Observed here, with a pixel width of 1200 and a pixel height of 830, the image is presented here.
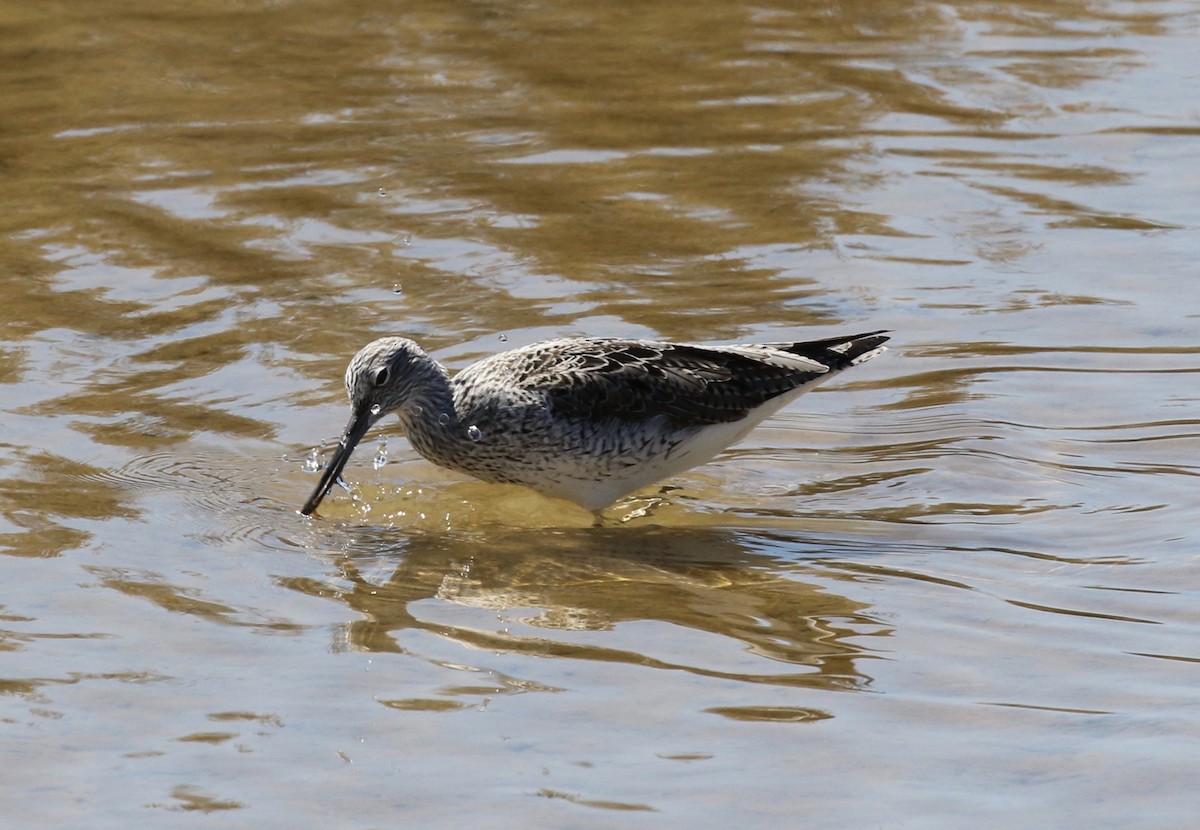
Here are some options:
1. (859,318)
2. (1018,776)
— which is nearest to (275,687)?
(1018,776)

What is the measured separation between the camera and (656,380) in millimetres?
7844

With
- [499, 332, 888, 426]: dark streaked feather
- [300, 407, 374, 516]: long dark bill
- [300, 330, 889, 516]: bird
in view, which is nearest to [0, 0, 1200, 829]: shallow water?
[300, 407, 374, 516]: long dark bill

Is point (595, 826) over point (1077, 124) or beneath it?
beneath

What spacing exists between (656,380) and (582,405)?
0.37m

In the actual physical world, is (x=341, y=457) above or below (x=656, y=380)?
below

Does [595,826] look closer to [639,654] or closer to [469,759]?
[469,759]

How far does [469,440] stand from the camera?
7.80 m

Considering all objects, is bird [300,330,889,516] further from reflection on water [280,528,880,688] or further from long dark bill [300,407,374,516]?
reflection on water [280,528,880,688]

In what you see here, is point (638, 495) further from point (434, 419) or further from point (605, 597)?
point (605, 597)

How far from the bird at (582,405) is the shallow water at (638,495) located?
0.86 feet

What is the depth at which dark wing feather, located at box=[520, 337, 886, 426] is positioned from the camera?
774 cm

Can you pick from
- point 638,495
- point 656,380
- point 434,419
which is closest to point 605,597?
point 656,380

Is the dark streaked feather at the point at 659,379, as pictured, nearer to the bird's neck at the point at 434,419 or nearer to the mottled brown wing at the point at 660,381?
the mottled brown wing at the point at 660,381

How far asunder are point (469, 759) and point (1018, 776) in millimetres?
1606
